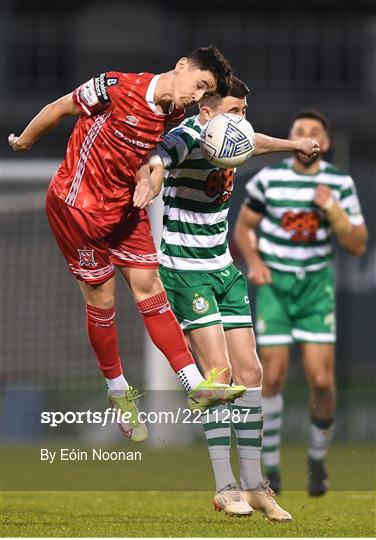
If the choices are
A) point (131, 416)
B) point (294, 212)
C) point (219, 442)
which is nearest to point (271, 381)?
point (294, 212)

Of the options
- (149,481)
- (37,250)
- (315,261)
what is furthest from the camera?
(37,250)

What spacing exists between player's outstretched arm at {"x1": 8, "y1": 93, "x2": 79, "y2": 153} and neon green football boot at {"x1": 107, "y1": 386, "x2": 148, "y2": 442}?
4.63ft

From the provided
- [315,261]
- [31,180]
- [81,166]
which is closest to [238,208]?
[315,261]

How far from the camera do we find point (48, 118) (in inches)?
272

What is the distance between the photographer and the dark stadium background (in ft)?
43.0

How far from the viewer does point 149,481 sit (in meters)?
10.6

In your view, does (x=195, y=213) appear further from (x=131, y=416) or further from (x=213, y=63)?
(x=131, y=416)

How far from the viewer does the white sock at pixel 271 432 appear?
958 cm

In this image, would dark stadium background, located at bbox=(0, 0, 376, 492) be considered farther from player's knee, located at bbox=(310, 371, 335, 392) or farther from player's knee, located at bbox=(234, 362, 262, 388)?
player's knee, located at bbox=(234, 362, 262, 388)

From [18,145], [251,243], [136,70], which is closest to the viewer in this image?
[18,145]

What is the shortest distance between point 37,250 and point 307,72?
1137 centimetres

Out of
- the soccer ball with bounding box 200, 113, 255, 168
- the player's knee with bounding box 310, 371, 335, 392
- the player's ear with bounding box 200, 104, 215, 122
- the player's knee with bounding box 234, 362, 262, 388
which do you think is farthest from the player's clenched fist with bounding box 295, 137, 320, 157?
the player's knee with bounding box 310, 371, 335, 392

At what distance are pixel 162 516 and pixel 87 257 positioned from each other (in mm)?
1836

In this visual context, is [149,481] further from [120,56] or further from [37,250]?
[120,56]
